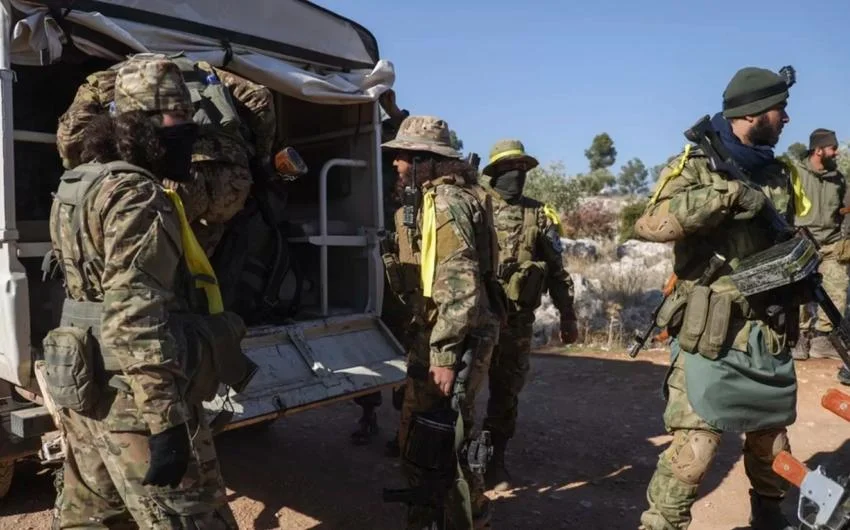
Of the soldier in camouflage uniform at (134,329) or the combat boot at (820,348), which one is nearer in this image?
the soldier in camouflage uniform at (134,329)

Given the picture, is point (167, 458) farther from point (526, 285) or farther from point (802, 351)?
point (802, 351)

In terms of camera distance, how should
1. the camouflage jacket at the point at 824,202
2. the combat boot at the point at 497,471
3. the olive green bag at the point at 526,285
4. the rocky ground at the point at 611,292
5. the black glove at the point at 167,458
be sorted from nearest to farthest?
the black glove at the point at 167,458, the combat boot at the point at 497,471, the olive green bag at the point at 526,285, the camouflage jacket at the point at 824,202, the rocky ground at the point at 611,292

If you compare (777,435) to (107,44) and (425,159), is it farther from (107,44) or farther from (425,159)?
(107,44)

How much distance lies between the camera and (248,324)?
432 centimetres

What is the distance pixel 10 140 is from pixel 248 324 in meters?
1.58

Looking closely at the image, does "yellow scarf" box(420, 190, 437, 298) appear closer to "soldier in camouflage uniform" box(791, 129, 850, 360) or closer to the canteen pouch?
the canteen pouch

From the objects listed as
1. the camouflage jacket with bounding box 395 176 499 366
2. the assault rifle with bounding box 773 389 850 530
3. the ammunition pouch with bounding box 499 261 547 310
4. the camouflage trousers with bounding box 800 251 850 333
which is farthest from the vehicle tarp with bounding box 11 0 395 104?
the camouflage trousers with bounding box 800 251 850 333

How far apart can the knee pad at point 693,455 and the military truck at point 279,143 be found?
161 centimetres

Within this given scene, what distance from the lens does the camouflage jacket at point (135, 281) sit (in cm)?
233

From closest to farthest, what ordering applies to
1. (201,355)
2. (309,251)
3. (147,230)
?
1. (147,230)
2. (201,355)
3. (309,251)

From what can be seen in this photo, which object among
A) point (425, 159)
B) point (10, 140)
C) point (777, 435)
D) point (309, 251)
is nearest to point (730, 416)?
point (777, 435)

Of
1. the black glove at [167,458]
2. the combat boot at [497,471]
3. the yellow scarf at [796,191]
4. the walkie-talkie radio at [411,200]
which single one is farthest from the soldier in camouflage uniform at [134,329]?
the yellow scarf at [796,191]

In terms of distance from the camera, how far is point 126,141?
2525 millimetres

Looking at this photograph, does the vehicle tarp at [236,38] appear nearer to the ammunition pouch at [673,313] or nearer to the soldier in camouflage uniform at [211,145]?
the soldier in camouflage uniform at [211,145]
